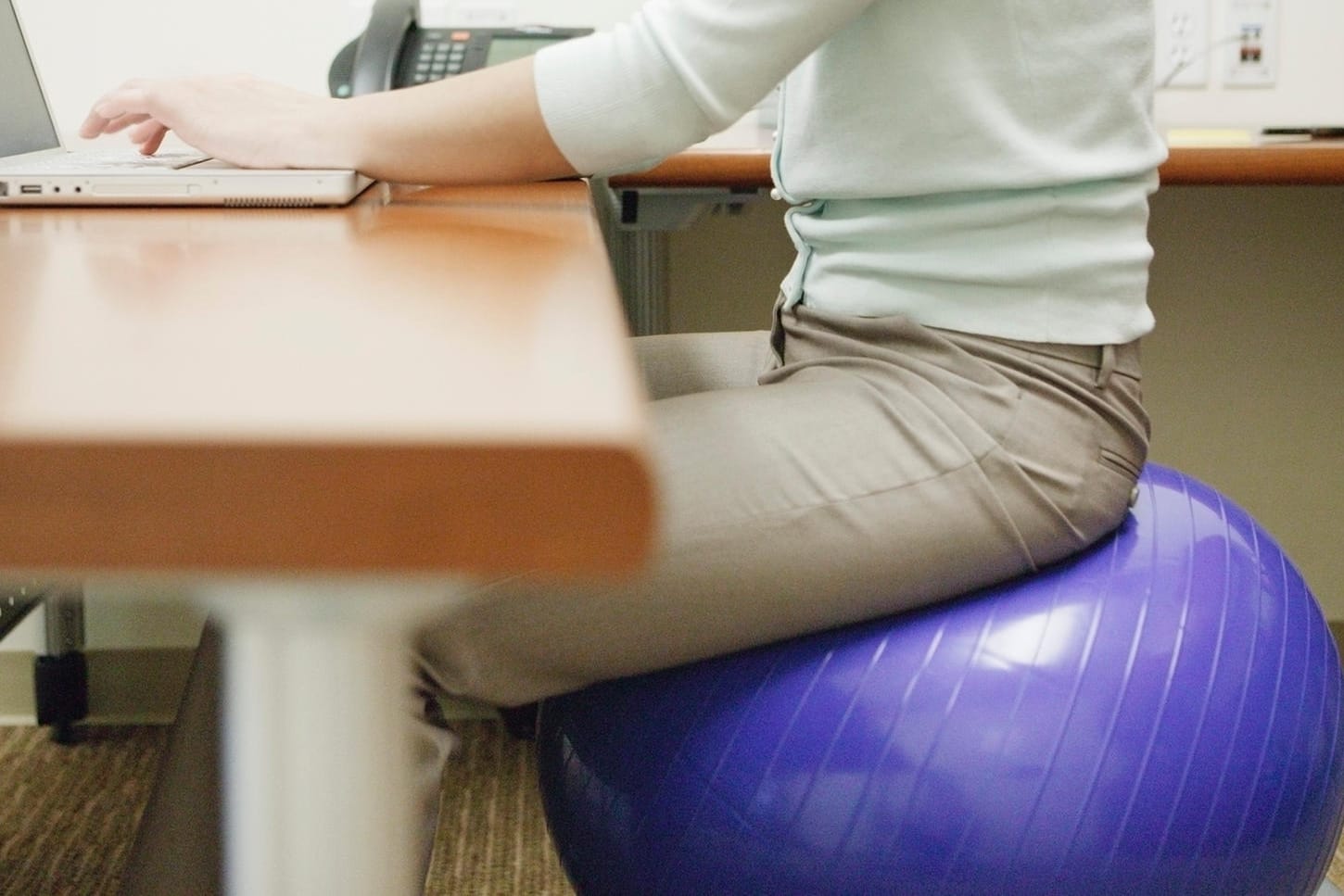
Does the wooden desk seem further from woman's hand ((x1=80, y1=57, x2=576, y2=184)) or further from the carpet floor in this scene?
the carpet floor

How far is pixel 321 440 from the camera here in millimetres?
245

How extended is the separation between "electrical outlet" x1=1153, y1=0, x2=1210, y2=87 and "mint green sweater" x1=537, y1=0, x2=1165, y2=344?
1155mm

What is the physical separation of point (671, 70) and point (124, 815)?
1.32 m

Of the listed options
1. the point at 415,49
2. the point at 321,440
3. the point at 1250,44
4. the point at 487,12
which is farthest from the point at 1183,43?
the point at 321,440

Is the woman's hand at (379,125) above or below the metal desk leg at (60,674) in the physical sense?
above

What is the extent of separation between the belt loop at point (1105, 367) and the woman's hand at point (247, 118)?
0.50 meters

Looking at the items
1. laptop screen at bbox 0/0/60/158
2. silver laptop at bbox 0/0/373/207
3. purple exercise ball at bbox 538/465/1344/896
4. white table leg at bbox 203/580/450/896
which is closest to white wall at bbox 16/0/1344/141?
laptop screen at bbox 0/0/60/158

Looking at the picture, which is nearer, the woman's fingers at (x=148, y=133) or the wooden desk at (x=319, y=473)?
the wooden desk at (x=319, y=473)

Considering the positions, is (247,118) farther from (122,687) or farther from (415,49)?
(122,687)

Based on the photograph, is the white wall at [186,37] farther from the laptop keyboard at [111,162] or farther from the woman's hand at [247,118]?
the woman's hand at [247,118]

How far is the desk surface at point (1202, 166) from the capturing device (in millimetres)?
1283

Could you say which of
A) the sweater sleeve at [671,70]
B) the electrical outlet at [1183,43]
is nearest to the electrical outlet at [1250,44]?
the electrical outlet at [1183,43]

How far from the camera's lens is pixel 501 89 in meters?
0.76

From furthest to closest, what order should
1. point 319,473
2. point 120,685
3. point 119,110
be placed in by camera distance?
point 120,685
point 119,110
point 319,473
